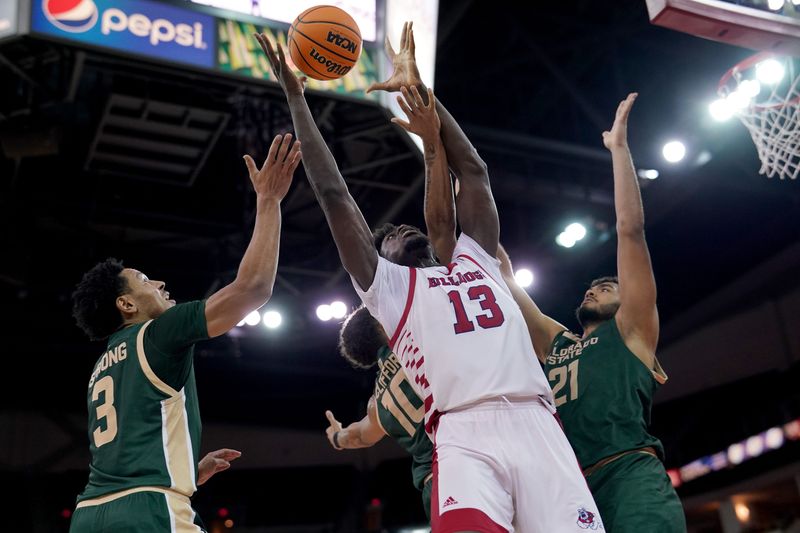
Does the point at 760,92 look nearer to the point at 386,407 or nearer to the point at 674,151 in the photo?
the point at 674,151

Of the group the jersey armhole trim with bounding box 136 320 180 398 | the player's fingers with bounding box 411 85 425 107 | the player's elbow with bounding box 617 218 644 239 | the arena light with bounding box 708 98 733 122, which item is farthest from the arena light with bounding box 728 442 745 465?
the jersey armhole trim with bounding box 136 320 180 398

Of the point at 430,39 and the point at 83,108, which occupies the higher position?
the point at 83,108

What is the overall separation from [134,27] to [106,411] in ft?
13.6

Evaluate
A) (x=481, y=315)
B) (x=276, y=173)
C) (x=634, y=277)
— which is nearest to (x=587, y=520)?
(x=481, y=315)

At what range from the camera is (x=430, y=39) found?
759cm

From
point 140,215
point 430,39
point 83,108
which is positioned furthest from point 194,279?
point 430,39

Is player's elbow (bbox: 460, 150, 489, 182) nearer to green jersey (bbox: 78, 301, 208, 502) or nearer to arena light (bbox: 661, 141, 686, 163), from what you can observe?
Result: green jersey (bbox: 78, 301, 208, 502)

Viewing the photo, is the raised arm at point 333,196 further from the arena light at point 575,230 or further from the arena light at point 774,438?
the arena light at point 774,438

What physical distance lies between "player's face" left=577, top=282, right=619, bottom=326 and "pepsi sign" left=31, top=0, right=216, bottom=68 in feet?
12.5

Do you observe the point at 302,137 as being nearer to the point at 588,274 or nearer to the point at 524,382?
the point at 524,382

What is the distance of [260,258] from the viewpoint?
11.5 feet

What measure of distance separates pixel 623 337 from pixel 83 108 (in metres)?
7.01

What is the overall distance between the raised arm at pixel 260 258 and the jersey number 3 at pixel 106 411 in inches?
18.1

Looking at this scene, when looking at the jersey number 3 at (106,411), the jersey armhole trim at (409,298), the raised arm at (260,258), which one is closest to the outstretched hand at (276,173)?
the raised arm at (260,258)
